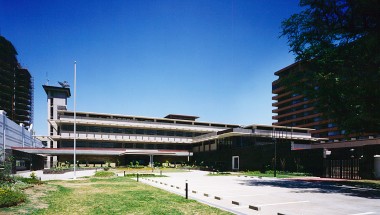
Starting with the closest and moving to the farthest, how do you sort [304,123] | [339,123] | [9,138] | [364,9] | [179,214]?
[179,214], [364,9], [339,123], [9,138], [304,123]

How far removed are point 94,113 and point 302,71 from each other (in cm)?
5586

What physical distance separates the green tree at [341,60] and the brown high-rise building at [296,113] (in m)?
66.3

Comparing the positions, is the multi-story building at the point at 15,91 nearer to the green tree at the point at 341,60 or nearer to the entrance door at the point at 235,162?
the entrance door at the point at 235,162

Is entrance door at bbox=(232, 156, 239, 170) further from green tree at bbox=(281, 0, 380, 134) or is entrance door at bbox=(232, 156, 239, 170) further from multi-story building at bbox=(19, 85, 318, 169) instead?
green tree at bbox=(281, 0, 380, 134)

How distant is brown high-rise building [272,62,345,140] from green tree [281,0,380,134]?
6628cm

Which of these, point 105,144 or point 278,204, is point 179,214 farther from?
point 105,144

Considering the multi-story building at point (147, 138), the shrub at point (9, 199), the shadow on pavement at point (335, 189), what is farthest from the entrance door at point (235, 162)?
the shrub at point (9, 199)

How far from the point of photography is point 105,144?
69250mm

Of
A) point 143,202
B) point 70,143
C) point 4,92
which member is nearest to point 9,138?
point 70,143

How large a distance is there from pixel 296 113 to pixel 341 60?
79555mm

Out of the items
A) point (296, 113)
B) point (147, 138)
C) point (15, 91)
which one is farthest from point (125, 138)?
point (15, 91)

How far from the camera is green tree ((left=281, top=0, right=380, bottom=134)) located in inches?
713

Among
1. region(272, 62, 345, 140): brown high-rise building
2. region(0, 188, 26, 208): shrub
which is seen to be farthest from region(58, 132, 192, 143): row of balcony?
region(0, 188, 26, 208): shrub

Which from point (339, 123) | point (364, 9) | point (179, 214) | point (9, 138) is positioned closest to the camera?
point (179, 214)
